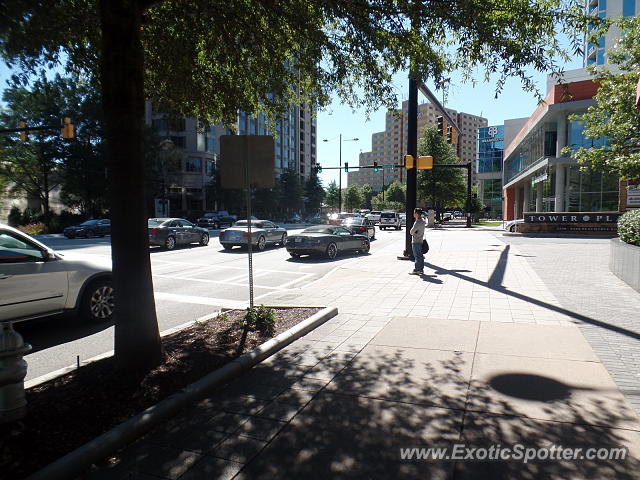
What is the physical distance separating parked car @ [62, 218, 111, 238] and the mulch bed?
84.7 ft

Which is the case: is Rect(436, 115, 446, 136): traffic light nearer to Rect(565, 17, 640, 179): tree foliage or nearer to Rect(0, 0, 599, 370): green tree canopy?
Rect(565, 17, 640, 179): tree foliage

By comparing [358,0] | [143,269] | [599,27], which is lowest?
[143,269]

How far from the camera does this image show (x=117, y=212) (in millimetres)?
4117

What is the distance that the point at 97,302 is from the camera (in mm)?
6898

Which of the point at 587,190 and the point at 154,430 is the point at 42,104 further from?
the point at 587,190

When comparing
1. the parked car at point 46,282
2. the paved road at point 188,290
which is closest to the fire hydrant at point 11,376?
the paved road at point 188,290

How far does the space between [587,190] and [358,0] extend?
33.8 meters

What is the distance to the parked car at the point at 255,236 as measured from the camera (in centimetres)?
1867

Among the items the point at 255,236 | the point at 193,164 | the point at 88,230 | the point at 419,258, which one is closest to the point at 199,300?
the point at 419,258

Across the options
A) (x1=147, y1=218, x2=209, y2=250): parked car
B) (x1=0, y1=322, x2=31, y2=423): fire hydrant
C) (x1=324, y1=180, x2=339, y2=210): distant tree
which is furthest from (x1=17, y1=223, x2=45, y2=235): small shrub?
(x1=324, y1=180, x2=339, y2=210): distant tree

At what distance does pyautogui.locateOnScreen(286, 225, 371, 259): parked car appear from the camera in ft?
52.1

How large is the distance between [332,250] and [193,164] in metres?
51.6

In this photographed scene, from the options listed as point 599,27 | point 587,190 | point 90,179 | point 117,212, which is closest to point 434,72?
point 599,27

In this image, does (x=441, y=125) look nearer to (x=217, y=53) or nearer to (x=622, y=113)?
(x=622, y=113)
